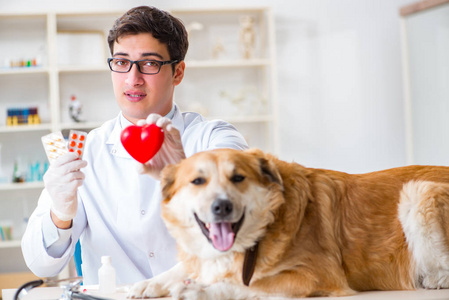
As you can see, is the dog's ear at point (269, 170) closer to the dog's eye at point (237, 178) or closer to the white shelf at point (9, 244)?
the dog's eye at point (237, 178)

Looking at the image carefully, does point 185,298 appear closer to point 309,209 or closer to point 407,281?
point 309,209

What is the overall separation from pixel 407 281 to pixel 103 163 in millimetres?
1217

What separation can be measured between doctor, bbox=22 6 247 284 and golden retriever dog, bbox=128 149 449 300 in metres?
0.46

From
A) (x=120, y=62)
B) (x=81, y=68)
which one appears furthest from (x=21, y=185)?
(x=120, y=62)

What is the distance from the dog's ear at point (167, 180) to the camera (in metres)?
1.37

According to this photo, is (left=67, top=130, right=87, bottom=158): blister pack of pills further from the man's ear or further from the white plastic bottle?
the man's ear

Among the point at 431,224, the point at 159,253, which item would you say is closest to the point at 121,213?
the point at 159,253

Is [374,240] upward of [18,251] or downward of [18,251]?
upward

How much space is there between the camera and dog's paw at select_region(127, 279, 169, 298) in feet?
4.32

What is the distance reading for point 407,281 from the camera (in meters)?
1.39

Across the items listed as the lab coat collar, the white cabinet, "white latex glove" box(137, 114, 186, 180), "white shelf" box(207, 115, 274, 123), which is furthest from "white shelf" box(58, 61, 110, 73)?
"white latex glove" box(137, 114, 186, 180)

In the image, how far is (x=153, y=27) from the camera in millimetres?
1920

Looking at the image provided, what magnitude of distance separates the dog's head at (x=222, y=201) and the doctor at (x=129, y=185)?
453mm

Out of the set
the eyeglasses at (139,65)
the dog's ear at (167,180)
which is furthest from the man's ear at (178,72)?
the dog's ear at (167,180)
